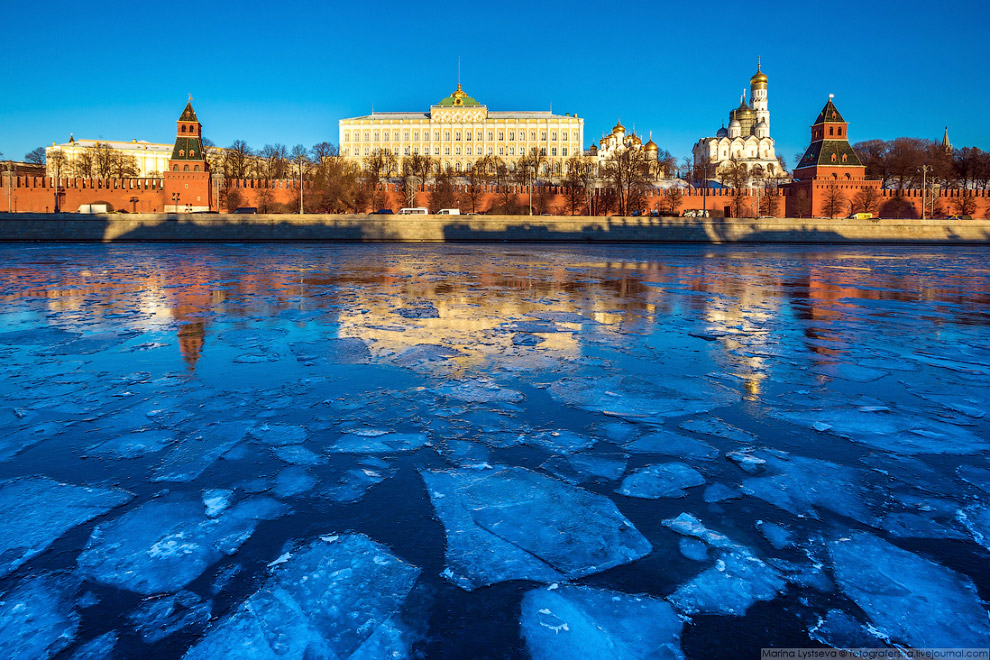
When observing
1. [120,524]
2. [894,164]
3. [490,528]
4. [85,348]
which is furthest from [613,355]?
[894,164]

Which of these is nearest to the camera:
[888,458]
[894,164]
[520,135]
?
[888,458]

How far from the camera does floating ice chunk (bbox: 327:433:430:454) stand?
2.29 meters

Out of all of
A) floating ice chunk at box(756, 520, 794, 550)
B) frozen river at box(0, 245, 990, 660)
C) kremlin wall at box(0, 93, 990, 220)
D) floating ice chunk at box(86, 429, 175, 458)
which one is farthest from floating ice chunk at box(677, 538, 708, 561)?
kremlin wall at box(0, 93, 990, 220)

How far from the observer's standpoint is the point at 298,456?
2238mm

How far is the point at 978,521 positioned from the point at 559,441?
1270 mm

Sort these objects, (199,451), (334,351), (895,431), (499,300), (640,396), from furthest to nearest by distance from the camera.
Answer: (499,300)
(334,351)
(640,396)
(895,431)
(199,451)

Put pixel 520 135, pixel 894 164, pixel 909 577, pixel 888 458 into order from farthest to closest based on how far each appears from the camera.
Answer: pixel 520 135 → pixel 894 164 → pixel 888 458 → pixel 909 577

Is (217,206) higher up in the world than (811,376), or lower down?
higher up

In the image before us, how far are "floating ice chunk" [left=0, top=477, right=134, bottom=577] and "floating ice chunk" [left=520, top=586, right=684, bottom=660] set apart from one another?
1242 millimetres

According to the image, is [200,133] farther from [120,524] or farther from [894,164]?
[894,164]

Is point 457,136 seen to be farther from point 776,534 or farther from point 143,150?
point 776,534

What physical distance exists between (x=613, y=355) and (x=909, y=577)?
2.49 metres

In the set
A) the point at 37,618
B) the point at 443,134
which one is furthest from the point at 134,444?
the point at 443,134

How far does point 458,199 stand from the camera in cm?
4759
